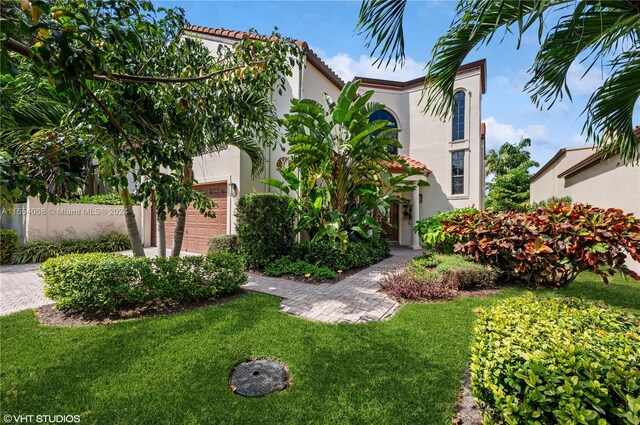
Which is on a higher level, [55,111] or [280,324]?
[55,111]

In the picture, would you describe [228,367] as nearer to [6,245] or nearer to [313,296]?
[313,296]

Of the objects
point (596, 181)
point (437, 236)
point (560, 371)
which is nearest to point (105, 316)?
point (560, 371)

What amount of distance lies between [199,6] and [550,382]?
701 cm

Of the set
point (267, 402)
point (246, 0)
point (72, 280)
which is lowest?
point (267, 402)

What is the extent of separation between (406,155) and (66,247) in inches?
653

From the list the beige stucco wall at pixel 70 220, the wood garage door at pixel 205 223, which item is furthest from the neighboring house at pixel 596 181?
the beige stucco wall at pixel 70 220

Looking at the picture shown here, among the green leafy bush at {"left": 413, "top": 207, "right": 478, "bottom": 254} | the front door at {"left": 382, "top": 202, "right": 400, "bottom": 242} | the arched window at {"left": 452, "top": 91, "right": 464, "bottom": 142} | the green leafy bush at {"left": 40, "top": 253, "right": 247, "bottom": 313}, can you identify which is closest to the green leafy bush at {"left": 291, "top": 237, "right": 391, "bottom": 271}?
the green leafy bush at {"left": 413, "top": 207, "right": 478, "bottom": 254}

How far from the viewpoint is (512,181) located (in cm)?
2455

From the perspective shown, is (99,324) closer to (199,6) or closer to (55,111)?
(55,111)

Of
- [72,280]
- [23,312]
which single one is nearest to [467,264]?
[72,280]

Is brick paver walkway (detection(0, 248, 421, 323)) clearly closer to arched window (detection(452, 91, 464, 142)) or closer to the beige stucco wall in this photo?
the beige stucco wall

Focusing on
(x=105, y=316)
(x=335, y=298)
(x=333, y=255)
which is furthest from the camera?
(x=333, y=255)

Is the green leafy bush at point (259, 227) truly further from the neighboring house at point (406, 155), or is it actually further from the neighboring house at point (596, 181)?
the neighboring house at point (596, 181)

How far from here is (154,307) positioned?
541 centimetres
